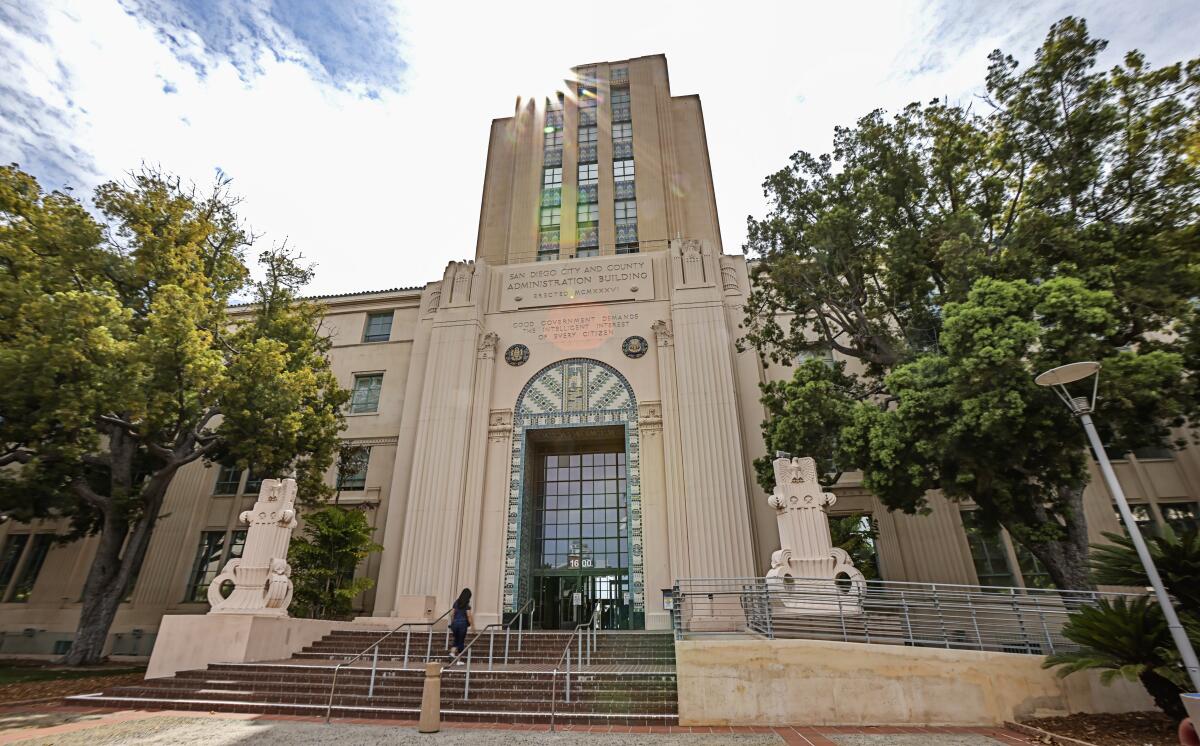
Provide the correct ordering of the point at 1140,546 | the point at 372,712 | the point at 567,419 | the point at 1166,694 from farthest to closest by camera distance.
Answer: the point at 567,419
the point at 372,712
the point at 1140,546
the point at 1166,694

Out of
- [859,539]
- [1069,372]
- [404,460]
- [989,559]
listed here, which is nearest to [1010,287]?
[1069,372]

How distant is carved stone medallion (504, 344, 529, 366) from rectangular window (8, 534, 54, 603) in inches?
737

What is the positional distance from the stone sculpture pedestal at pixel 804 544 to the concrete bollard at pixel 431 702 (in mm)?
6101

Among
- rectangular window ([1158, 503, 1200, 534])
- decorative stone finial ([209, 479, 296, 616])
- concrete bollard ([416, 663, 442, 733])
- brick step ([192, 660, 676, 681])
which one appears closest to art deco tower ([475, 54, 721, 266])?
decorative stone finial ([209, 479, 296, 616])

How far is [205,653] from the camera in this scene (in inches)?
440

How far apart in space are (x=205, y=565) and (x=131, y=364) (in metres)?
11.0

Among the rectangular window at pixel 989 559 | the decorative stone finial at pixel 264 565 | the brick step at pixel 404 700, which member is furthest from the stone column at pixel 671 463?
the decorative stone finial at pixel 264 565

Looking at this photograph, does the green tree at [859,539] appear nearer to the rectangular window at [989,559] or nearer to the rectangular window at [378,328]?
the rectangular window at [989,559]

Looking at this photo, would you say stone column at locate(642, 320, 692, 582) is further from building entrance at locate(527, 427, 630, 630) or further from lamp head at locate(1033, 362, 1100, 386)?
lamp head at locate(1033, 362, 1100, 386)

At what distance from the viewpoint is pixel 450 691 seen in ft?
29.9

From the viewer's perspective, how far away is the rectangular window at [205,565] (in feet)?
62.4

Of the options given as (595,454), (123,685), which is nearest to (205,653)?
(123,685)

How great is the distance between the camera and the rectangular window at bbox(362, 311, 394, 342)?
76.0 feet

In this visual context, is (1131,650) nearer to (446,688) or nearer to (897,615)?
(897,615)
